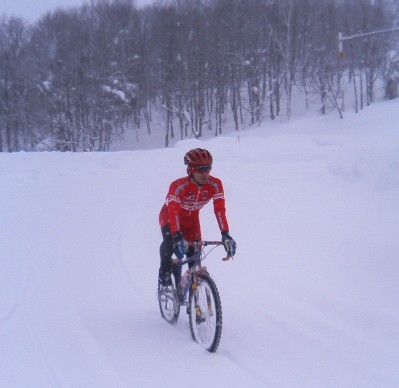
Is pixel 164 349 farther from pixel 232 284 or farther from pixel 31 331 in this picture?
pixel 232 284

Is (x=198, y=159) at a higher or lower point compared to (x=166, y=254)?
higher

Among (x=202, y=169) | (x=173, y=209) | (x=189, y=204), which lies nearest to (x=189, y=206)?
(x=189, y=204)

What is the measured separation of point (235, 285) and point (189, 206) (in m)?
2.34

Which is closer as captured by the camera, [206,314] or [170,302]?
[206,314]

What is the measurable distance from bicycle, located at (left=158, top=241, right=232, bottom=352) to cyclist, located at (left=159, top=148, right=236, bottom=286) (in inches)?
5.8

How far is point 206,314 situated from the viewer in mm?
4988

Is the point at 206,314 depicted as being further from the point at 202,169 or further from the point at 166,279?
the point at 202,169

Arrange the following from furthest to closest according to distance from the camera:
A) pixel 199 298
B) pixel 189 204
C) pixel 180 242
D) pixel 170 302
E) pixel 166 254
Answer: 1. pixel 170 302
2. pixel 166 254
3. pixel 189 204
4. pixel 199 298
5. pixel 180 242

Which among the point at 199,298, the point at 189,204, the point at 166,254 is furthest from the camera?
the point at 166,254

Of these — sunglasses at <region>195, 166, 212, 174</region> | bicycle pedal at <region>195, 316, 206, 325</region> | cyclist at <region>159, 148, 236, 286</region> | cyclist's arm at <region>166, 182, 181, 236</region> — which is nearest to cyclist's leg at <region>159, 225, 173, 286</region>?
cyclist at <region>159, 148, 236, 286</region>

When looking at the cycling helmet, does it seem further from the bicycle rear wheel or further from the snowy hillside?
the snowy hillside

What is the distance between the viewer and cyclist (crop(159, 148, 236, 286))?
5.02 m

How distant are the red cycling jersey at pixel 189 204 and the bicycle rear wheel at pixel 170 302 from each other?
68 cm

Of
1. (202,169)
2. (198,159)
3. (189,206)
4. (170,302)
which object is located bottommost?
(170,302)
